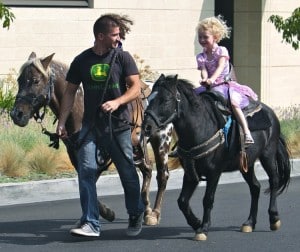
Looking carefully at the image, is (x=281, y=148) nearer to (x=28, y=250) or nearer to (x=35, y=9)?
(x=28, y=250)

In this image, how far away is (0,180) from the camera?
42.1 feet

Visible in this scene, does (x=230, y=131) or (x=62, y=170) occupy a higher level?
(x=230, y=131)

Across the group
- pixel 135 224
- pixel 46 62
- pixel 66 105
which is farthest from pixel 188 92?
pixel 46 62

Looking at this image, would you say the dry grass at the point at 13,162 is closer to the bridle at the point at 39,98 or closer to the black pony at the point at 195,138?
the bridle at the point at 39,98

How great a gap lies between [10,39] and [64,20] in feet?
4.19

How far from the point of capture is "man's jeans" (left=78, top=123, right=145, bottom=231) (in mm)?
9336

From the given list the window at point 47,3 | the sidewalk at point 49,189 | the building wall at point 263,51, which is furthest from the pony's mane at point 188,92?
the building wall at point 263,51

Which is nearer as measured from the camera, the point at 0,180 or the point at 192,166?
the point at 192,166

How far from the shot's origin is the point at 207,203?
31.6 ft

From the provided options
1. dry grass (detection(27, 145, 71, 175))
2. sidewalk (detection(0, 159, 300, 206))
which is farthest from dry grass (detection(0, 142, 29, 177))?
sidewalk (detection(0, 159, 300, 206))

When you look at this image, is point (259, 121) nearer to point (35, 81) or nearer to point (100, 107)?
point (100, 107)

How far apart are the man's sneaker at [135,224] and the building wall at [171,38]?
9.08 metres

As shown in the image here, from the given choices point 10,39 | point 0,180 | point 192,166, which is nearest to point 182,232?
point 192,166

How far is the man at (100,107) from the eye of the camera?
→ 927 cm
